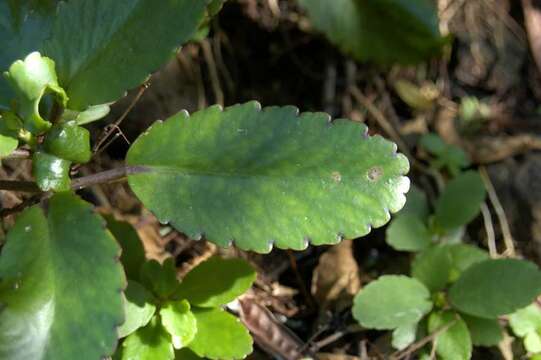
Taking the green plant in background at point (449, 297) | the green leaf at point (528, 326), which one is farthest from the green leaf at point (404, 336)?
the green leaf at point (528, 326)

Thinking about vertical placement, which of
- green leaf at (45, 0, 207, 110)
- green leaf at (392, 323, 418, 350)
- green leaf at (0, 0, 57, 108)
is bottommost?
green leaf at (392, 323, 418, 350)

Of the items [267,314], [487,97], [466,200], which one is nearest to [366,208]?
[267,314]

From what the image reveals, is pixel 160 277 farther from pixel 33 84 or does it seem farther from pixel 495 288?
pixel 495 288

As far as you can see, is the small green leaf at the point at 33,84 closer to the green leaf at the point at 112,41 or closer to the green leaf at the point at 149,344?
the green leaf at the point at 112,41

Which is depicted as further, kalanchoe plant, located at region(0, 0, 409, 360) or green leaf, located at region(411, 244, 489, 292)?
green leaf, located at region(411, 244, 489, 292)

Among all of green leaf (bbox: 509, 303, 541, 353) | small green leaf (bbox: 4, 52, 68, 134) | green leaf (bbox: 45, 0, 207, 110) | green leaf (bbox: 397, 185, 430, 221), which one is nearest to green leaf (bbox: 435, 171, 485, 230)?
green leaf (bbox: 397, 185, 430, 221)

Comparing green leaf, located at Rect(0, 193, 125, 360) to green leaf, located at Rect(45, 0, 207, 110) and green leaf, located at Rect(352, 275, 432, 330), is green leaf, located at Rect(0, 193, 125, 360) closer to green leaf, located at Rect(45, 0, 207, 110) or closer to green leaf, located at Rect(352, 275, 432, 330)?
green leaf, located at Rect(45, 0, 207, 110)

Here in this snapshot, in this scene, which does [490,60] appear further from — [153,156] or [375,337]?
[153,156]
